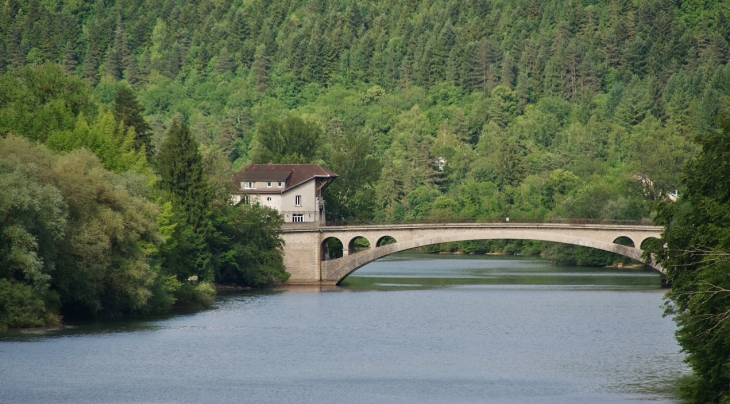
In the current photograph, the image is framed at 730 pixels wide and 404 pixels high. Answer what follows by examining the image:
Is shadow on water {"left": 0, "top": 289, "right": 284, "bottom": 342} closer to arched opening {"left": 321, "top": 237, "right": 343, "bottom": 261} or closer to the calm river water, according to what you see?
the calm river water

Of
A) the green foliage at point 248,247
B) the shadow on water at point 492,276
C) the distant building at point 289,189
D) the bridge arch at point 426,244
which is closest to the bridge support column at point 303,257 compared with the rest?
the bridge arch at point 426,244

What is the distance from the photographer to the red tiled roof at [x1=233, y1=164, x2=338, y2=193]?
111 metres

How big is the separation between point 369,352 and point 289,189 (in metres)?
51.4

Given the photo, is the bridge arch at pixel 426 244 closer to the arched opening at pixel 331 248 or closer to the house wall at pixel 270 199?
the arched opening at pixel 331 248

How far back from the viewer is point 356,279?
10862 centimetres

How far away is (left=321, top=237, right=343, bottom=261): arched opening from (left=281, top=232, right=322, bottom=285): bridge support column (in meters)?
1.78

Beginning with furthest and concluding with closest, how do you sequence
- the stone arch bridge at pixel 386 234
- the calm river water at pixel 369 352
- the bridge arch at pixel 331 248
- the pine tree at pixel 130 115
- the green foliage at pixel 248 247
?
the bridge arch at pixel 331 248 → the stone arch bridge at pixel 386 234 → the pine tree at pixel 130 115 → the green foliage at pixel 248 247 → the calm river water at pixel 369 352

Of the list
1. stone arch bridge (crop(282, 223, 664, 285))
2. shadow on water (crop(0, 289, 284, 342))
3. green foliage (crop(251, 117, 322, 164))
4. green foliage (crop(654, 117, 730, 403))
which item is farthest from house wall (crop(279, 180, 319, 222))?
green foliage (crop(654, 117, 730, 403))

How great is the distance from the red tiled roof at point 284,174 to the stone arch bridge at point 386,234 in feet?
34.5

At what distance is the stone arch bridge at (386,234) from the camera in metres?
98.4

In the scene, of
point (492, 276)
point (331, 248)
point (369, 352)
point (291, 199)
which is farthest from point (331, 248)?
point (369, 352)

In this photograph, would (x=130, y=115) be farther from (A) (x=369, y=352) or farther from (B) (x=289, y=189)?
(A) (x=369, y=352)

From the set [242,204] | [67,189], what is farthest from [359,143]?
[67,189]

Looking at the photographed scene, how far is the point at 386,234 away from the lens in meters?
101
